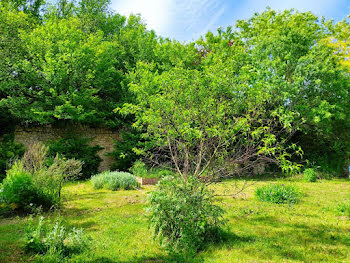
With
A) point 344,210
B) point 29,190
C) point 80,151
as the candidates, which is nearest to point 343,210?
point 344,210

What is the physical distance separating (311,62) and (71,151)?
13.8 meters

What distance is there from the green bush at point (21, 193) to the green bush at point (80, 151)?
619cm

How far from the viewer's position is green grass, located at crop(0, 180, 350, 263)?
359 cm

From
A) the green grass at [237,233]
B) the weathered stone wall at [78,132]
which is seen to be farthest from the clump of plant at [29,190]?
the weathered stone wall at [78,132]

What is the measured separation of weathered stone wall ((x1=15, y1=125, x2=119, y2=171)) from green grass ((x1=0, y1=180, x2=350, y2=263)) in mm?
6836

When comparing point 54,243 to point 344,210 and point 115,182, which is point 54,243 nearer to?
point 115,182

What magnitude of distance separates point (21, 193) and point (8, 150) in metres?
6.73

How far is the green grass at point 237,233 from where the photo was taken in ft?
11.8

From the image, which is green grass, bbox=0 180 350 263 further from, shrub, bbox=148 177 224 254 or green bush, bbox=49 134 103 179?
green bush, bbox=49 134 103 179

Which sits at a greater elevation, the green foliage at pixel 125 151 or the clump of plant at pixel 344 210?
the green foliage at pixel 125 151

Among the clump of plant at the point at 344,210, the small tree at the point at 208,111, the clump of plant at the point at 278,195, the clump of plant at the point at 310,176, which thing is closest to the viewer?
the small tree at the point at 208,111

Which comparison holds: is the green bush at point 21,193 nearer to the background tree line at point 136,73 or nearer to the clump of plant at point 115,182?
the clump of plant at point 115,182

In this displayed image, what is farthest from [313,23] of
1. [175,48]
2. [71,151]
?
[71,151]

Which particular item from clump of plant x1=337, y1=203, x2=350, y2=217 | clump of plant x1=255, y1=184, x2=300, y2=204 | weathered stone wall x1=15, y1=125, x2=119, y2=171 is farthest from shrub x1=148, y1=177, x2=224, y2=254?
weathered stone wall x1=15, y1=125, x2=119, y2=171
